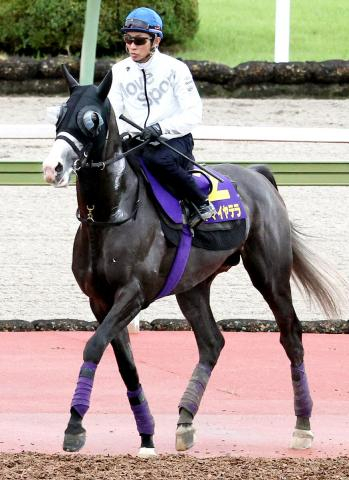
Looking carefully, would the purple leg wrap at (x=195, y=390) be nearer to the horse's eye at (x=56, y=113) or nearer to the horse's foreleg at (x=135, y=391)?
the horse's foreleg at (x=135, y=391)

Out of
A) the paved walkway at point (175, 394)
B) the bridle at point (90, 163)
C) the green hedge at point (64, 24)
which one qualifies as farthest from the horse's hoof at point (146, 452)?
the green hedge at point (64, 24)

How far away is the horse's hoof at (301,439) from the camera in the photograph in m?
6.86

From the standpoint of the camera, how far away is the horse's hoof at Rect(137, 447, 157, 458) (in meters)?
6.48

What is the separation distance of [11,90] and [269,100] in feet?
11.9

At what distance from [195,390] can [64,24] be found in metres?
12.0

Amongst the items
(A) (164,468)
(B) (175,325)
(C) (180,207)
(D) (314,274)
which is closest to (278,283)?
(D) (314,274)

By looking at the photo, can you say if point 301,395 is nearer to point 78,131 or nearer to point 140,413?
point 140,413

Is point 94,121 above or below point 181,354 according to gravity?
above

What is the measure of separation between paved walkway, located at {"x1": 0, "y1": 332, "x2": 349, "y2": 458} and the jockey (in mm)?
1274

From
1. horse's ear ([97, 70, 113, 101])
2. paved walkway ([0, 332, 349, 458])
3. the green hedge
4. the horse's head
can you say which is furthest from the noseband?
the green hedge

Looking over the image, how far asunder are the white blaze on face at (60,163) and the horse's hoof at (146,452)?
1.51m

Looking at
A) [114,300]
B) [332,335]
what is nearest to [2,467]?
[114,300]

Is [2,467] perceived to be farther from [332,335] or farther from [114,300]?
[332,335]

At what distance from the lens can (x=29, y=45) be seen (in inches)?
755
